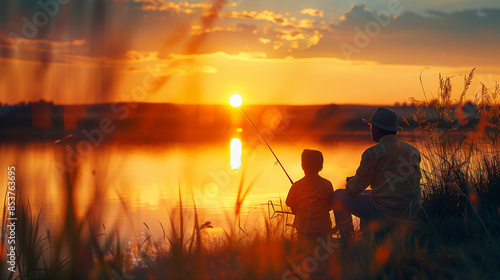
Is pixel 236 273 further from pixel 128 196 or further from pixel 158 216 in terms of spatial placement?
pixel 128 196

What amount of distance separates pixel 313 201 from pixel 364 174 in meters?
0.57

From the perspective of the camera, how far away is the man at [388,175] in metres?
4.42

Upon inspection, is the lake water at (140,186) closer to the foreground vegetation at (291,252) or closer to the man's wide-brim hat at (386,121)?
the foreground vegetation at (291,252)

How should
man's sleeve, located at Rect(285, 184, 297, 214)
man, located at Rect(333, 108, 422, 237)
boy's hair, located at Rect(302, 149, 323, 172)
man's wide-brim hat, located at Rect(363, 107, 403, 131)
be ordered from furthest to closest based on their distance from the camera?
man's sleeve, located at Rect(285, 184, 297, 214) < boy's hair, located at Rect(302, 149, 323, 172) < man's wide-brim hat, located at Rect(363, 107, 403, 131) < man, located at Rect(333, 108, 422, 237)

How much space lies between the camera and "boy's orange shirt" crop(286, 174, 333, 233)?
470cm

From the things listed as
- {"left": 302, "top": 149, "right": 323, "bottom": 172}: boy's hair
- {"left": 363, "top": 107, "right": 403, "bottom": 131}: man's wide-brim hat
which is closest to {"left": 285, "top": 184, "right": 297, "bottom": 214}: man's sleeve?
{"left": 302, "top": 149, "right": 323, "bottom": 172}: boy's hair

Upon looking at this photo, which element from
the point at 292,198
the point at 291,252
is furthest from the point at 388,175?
the point at 291,252

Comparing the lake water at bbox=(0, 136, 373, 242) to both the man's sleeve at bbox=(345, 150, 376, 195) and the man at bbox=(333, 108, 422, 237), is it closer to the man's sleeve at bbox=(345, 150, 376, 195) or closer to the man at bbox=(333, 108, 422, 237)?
the man's sleeve at bbox=(345, 150, 376, 195)

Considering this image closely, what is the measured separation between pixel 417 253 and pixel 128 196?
7.66 m

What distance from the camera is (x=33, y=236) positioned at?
3293 millimetres

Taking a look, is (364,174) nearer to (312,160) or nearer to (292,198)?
(312,160)

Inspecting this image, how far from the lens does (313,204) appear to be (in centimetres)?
473

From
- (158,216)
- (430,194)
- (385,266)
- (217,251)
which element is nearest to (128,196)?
(158,216)

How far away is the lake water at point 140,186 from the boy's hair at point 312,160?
605 mm
